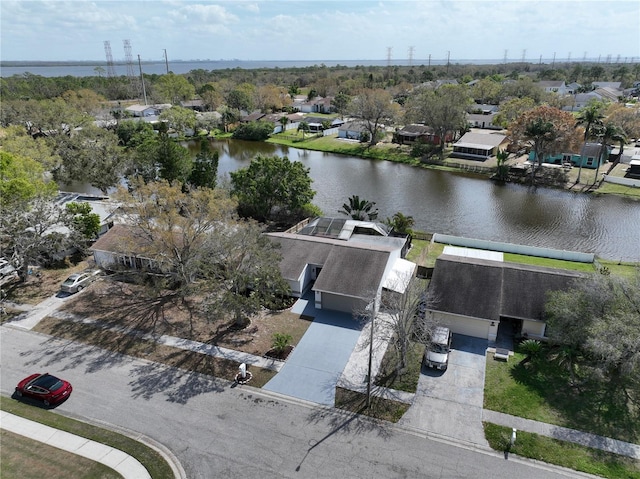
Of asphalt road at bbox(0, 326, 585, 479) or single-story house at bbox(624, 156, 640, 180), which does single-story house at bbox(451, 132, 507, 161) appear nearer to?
single-story house at bbox(624, 156, 640, 180)

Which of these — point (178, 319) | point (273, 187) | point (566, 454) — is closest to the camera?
point (566, 454)

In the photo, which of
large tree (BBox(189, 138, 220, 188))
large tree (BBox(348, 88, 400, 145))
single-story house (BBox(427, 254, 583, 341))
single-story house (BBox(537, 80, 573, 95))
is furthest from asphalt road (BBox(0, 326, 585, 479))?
single-story house (BBox(537, 80, 573, 95))

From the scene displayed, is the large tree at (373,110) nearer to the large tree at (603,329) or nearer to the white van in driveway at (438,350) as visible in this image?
the large tree at (603,329)

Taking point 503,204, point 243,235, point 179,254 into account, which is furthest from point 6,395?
point 503,204

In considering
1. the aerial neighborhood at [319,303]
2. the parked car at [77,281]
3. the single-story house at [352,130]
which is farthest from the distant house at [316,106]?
the parked car at [77,281]

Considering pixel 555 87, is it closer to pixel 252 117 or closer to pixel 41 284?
pixel 252 117

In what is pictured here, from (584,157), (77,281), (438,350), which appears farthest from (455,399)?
(584,157)

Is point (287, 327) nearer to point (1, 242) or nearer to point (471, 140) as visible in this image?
point (1, 242)

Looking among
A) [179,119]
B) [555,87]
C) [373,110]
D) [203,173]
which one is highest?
[555,87]
